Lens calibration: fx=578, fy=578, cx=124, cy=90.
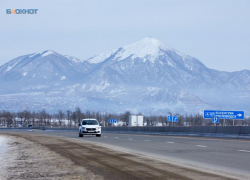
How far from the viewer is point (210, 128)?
50469 mm

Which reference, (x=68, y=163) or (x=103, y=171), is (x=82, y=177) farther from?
(x=68, y=163)

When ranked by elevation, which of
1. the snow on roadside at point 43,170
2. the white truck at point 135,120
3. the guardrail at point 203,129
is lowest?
the snow on roadside at point 43,170

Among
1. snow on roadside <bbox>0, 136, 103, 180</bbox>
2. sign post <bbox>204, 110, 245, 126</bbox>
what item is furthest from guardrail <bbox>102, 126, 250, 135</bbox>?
snow on roadside <bbox>0, 136, 103, 180</bbox>

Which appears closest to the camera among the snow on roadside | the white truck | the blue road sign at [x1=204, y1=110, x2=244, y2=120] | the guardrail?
the snow on roadside

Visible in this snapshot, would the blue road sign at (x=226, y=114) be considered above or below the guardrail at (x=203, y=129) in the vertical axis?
above

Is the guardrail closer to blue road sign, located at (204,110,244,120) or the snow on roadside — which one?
blue road sign, located at (204,110,244,120)

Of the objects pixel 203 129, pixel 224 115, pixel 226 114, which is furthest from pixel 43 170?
pixel 224 115

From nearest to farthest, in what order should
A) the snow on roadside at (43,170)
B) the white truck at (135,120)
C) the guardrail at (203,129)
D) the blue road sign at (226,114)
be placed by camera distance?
the snow on roadside at (43,170) → the guardrail at (203,129) → the blue road sign at (226,114) → the white truck at (135,120)

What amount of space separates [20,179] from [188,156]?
9705mm

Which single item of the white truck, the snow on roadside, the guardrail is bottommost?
the snow on roadside

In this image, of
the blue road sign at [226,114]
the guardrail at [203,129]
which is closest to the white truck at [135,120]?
the guardrail at [203,129]

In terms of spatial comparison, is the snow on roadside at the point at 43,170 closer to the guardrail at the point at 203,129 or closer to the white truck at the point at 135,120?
the guardrail at the point at 203,129

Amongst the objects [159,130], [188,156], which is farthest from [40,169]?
[159,130]

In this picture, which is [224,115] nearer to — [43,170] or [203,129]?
[203,129]
